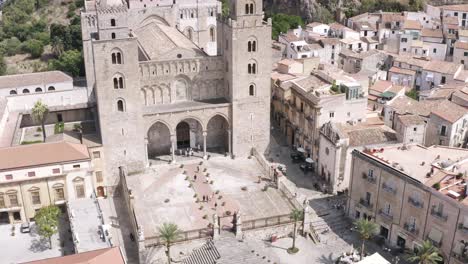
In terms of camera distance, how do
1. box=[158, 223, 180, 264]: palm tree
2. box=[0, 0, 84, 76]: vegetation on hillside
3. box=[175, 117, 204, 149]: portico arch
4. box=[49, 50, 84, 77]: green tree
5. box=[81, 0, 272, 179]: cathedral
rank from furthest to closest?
box=[0, 0, 84, 76]: vegetation on hillside
box=[49, 50, 84, 77]: green tree
box=[175, 117, 204, 149]: portico arch
box=[81, 0, 272, 179]: cathedral
box=[158, 223, 180, 264]: palm tree

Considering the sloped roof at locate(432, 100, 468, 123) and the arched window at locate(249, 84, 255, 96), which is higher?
the arched window at locate(249, 84, 255, 96)

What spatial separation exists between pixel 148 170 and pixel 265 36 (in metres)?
18.6

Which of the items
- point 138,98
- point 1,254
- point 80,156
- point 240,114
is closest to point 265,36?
point 240,114

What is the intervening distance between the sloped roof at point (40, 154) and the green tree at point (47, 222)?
4.52m

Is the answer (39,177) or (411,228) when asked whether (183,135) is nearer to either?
(39,177)

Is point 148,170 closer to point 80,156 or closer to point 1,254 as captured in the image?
point 80,156

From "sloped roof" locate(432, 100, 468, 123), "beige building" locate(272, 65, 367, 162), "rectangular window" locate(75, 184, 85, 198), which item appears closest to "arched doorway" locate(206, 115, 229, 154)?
"beige building" locate(272, 65, 367, 162)

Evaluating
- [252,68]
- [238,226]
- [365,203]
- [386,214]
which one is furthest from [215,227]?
[252,68]

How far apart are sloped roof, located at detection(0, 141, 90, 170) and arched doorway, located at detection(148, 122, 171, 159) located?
9.48 metres

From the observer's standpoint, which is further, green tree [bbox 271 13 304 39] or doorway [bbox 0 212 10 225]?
green tree [bbox 271 13 304 39]

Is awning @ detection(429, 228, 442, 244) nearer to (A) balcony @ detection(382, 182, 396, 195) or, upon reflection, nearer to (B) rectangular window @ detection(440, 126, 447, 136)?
(A) balcony @ detection(382, 182, 396, 195)

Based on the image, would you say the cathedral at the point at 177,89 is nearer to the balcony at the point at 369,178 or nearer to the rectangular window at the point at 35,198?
the rectangular window at the point at 35,198

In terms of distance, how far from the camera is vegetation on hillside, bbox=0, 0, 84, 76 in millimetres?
90231

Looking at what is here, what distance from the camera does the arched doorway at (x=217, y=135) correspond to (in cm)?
5703
